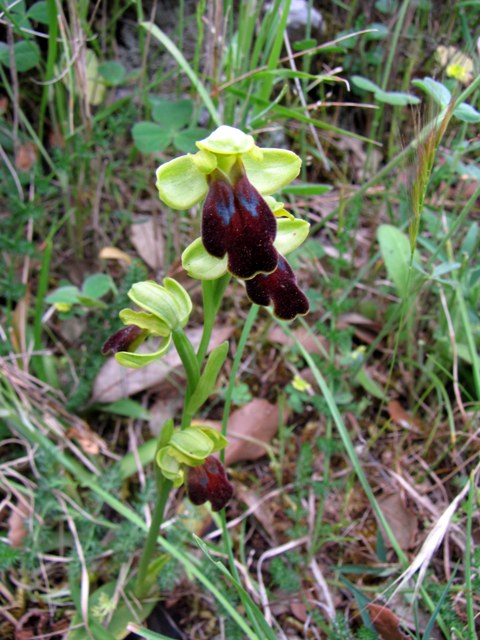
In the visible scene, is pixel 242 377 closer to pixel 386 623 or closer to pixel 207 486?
pixel 207 486

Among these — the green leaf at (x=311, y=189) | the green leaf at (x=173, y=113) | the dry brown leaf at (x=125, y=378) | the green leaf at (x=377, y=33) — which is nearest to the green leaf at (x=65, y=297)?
the dry brown leaf at (x=125, y=378)

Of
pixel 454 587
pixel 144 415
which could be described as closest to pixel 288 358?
pixel 144 415

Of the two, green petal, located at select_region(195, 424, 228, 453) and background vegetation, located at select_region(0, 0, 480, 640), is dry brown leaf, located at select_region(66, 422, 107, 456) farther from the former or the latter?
green petal, located at select_region(195, 424, 228, 453)

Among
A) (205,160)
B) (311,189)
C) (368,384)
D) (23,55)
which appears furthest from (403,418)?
(23,55)

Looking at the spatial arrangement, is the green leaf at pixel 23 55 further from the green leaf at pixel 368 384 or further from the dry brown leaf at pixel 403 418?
the dry brown leaf at pixel 403 418

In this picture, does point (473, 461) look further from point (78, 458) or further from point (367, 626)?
point (78, 458)

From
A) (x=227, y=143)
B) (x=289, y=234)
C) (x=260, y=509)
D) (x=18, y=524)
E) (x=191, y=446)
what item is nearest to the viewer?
(x=227, y=143)
